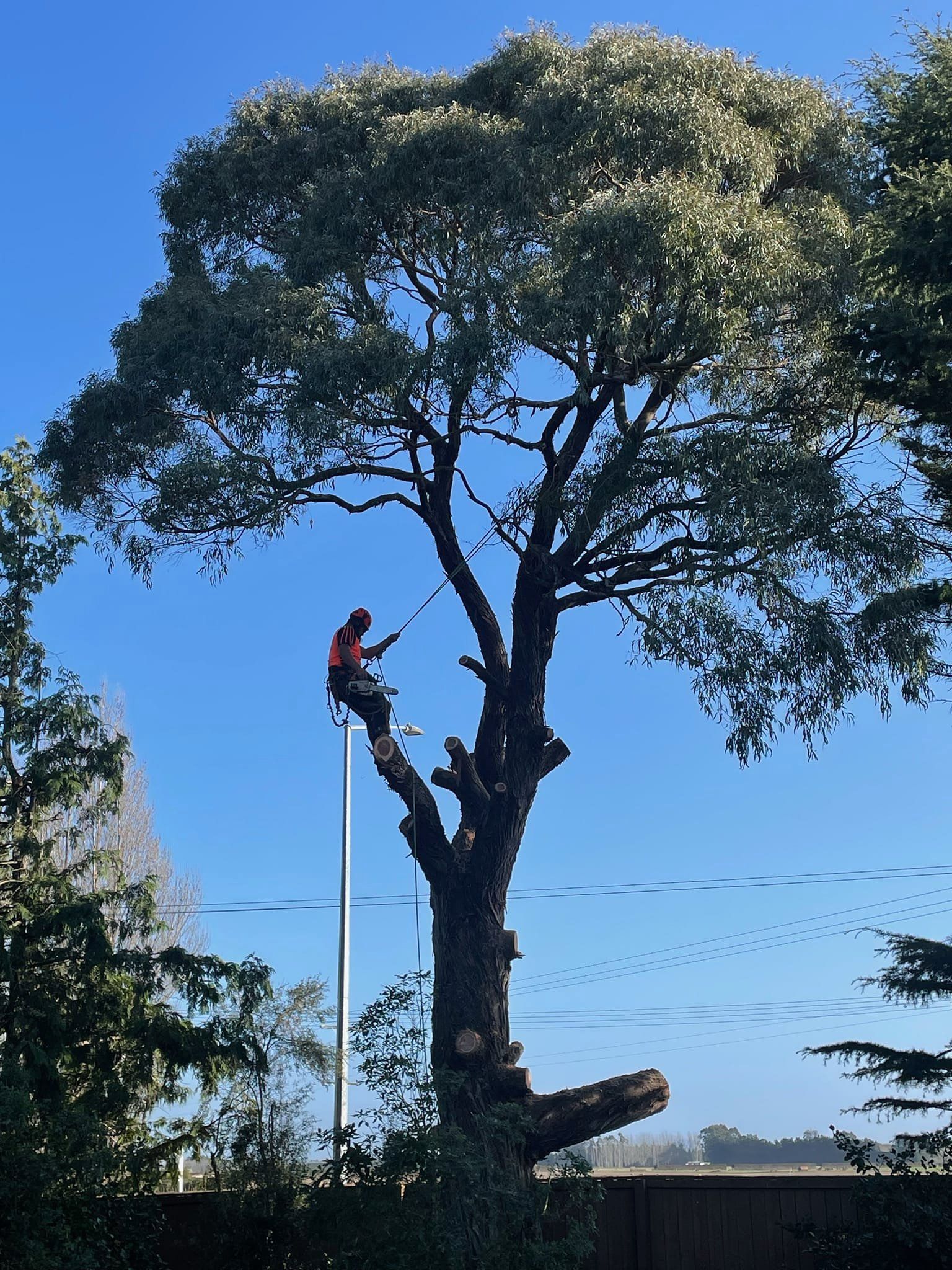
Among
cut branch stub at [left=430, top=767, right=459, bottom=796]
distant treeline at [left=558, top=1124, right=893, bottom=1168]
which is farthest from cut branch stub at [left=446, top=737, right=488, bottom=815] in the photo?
distant treeline at [left=558, top=1124, right=893, bottom=1168]

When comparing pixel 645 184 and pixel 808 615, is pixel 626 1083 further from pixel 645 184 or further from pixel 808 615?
pixel 645 184

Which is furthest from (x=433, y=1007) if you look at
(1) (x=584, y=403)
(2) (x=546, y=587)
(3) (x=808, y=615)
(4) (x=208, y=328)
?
(4) (x=208, y=328)

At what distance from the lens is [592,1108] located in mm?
10094

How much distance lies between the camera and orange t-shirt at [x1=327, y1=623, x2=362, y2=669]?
11.7m

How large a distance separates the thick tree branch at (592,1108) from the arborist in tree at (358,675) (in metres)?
3.53

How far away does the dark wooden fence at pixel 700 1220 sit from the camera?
1059 centimetres

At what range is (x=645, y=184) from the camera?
11.0m

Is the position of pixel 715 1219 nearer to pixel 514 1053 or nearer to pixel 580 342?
pixel 514 1053

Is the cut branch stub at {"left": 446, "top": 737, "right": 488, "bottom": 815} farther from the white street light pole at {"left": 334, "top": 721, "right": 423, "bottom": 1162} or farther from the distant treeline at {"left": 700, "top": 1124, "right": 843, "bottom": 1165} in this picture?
the distant treeline at {"left": 700, "top": 1124, "right": 843, "bottom": 1165}

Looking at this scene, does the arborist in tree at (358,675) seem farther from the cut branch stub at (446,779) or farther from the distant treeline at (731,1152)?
the distant treeline at (731,1152)

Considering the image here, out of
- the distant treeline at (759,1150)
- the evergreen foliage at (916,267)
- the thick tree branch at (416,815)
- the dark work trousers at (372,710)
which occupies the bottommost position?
the distant treeline at (759,1150)

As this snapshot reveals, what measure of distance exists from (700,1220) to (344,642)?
6093 millimetres

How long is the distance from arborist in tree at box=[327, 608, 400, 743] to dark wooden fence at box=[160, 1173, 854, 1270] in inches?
167

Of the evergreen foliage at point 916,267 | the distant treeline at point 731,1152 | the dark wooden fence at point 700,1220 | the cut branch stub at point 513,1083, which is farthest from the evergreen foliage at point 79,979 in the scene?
the distant treeline at point 731,1152
